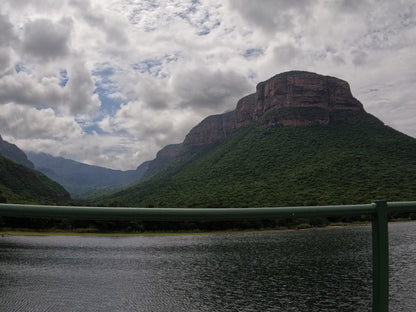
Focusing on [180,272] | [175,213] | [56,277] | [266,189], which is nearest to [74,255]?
[56,277]

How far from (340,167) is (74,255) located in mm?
60225

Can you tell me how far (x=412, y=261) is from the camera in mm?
23672

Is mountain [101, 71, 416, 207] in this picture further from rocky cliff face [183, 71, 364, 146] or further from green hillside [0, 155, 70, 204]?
green hillside [0, 155, 70, 204]

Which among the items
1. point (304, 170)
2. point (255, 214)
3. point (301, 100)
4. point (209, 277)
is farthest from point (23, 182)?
point (255, 214)

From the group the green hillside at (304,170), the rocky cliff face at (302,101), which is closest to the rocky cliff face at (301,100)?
the rocky cliff face at (302,101)

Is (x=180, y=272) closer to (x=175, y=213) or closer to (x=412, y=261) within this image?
(x=412, y=261)

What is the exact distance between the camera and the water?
639 inches

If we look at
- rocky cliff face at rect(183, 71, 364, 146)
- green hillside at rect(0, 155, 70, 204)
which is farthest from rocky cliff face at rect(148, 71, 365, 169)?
green hillside at rect(0, 155, 70, 204)

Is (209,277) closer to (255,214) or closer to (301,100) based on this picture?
(255,214)

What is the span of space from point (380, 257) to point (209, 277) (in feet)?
75.0

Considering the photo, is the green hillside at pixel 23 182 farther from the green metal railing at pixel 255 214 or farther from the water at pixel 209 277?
the green metal railing at pixel 255 214

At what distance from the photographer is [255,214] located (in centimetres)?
151

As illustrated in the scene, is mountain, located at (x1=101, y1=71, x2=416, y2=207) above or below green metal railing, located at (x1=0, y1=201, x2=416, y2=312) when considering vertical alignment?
above

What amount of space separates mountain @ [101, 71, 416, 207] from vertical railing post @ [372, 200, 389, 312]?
5136cm
